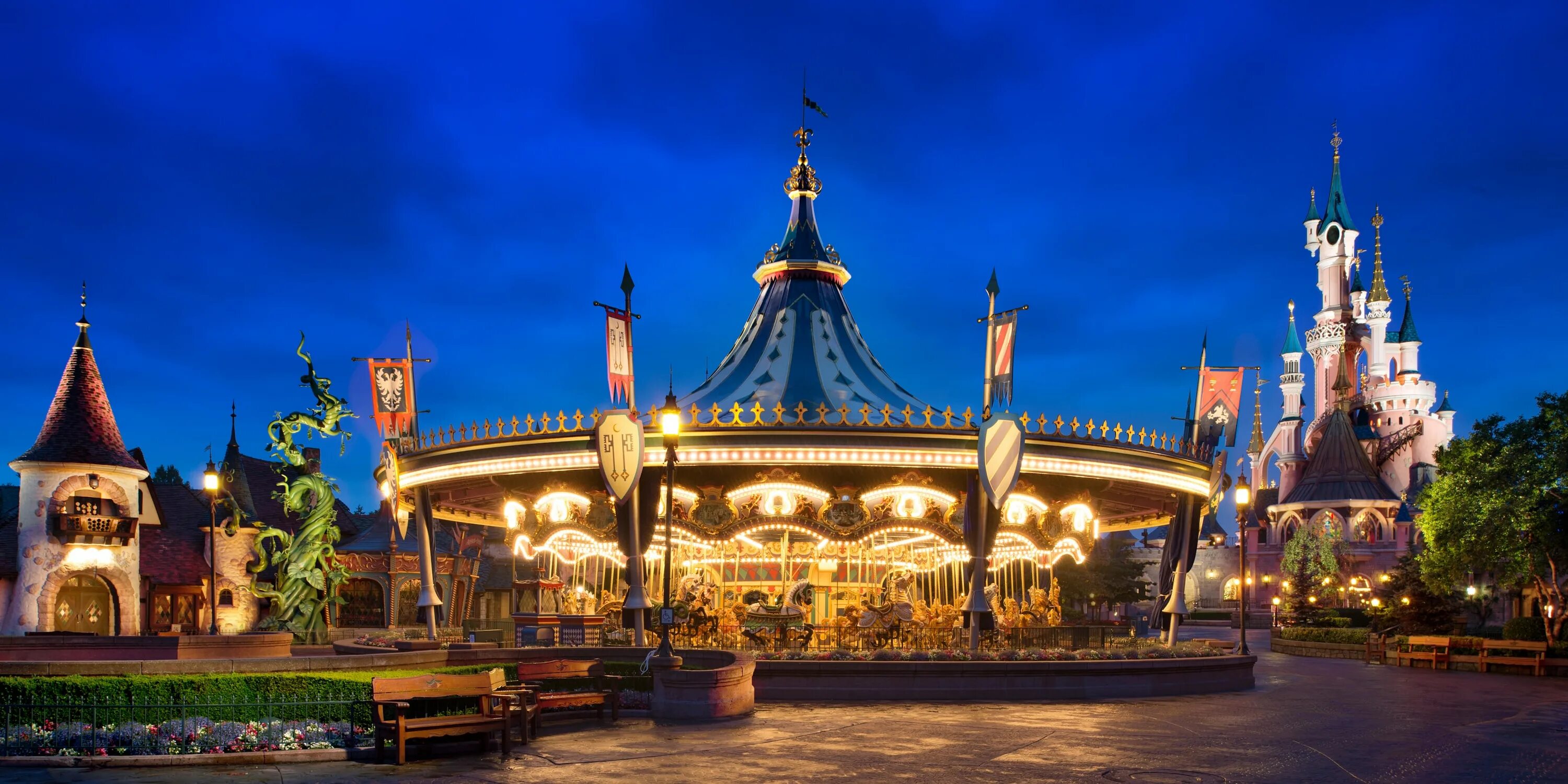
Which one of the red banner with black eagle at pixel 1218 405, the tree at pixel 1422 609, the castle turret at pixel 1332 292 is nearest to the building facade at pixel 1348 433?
the castle turret at pixel 1332 292

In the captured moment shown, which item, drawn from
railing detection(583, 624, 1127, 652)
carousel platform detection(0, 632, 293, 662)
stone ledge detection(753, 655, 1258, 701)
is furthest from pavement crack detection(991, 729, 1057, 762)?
carousel platform detection(0, 632, 293, 662)

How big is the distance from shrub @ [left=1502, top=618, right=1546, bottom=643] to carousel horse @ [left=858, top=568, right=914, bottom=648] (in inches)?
958

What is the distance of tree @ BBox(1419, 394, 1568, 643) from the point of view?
35969 mm

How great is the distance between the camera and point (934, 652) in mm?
21625

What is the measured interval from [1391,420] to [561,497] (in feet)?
315

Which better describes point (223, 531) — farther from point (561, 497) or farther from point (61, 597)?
point (561, 497)

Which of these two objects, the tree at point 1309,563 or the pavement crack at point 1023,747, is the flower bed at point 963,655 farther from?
the tree at point 1309,563

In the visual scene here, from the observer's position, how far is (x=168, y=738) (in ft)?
45.3

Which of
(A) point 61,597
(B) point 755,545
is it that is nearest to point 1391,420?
(B) point 755,545

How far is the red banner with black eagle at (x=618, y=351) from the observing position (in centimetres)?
2441

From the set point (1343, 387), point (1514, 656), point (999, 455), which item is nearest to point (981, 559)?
point (999, 455)

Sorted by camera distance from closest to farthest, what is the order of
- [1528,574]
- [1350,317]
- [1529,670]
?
[1529,670] → [1528,574] → [1350,317]

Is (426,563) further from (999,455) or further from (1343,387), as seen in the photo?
(1343,387)

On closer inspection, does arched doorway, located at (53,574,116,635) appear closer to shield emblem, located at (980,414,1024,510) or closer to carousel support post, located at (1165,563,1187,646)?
shield emblem, located at (980,414,1024,510)
